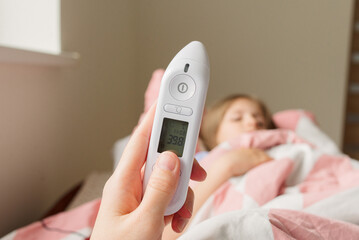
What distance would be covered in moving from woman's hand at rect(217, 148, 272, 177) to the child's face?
0.20m

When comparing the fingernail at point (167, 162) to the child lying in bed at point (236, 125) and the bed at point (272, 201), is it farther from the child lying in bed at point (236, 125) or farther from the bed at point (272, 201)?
the child lying in bed at point (236, 125)

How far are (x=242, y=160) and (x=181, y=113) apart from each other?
1.45ft

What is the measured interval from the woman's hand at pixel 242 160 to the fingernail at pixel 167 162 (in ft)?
1.36

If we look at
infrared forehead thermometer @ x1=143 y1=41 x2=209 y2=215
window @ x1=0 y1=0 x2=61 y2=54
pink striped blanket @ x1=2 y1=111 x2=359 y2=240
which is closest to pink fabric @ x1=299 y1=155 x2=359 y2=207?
pink striped blanket @ x1=2 y1=111 x2=359 y2=240

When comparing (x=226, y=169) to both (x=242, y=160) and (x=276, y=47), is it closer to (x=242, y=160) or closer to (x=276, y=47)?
(x=242, y=160)

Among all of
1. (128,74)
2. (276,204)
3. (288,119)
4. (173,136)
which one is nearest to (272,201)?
(276,204)

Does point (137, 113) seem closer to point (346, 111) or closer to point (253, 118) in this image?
point (253, 118)

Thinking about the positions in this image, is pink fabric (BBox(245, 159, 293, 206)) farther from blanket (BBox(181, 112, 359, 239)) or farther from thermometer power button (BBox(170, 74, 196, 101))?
thermometer power button (BBox(170, 74, 196, 101))

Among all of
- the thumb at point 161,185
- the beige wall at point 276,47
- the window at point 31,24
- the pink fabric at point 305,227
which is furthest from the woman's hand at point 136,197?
the beige wall at point 276,47

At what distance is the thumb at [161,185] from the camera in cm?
33

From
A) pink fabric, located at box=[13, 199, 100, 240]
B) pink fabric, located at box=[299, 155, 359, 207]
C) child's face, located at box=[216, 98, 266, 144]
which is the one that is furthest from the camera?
child's face, located at box=[216, 98, 266, 144]

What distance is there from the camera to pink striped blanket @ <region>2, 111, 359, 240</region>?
15.8 inches

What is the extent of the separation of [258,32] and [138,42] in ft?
1.88

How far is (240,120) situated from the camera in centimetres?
108
